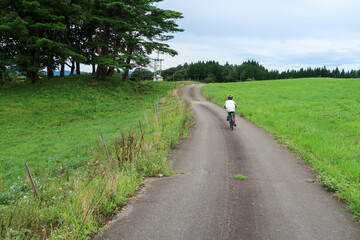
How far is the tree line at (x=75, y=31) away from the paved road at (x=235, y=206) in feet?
69.3

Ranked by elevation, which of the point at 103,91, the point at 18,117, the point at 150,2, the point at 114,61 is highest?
the point at 150,2

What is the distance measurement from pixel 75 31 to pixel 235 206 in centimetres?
3498

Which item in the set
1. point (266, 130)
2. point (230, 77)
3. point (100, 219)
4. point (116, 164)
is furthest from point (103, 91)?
point (230, 77)

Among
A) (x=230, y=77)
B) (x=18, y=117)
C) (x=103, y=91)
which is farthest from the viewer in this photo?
(x=230, y=77)

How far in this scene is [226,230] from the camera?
373cm

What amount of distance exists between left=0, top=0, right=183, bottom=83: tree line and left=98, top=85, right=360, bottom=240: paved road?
21.1 meters

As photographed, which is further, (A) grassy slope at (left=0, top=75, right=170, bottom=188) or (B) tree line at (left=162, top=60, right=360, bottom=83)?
(B) tree line at (left=162, top=60, right=360, bottom=83)

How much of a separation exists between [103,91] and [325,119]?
2257 cm

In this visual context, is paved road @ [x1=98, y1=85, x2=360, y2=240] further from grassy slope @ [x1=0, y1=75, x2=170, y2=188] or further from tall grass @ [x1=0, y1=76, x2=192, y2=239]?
grassy slope @ [x1=0, y1=75, x2=170, y2=188]

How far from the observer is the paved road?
370 cm

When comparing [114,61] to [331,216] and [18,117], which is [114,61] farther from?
[331,216]

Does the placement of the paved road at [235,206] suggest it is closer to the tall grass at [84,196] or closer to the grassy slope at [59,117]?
the tall grass at [84,196]

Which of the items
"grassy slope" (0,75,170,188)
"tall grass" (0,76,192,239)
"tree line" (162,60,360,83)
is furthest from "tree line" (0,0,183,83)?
"tree line" (162,60,360,83)

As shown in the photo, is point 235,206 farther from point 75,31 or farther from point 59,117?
point 75,31
